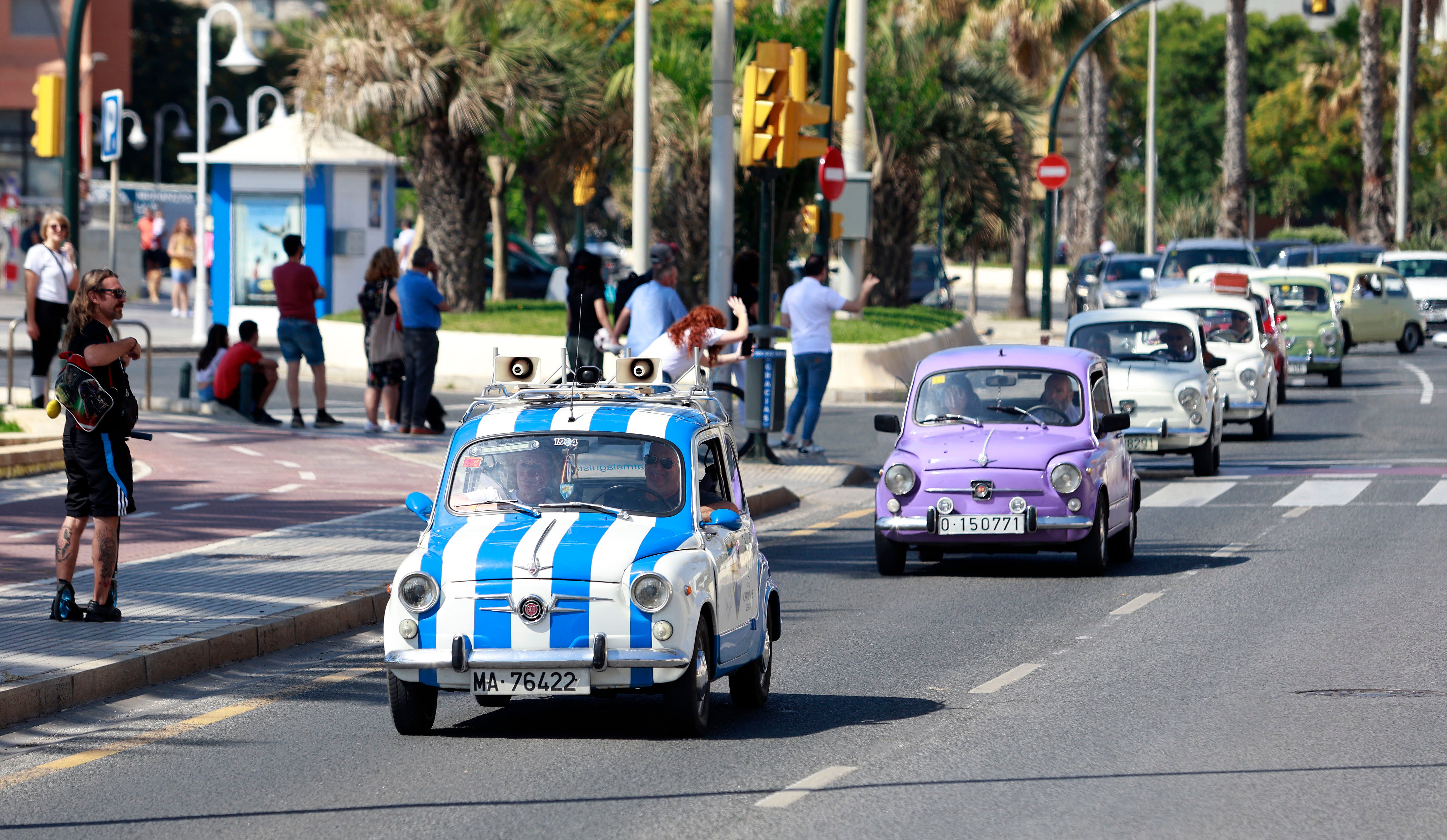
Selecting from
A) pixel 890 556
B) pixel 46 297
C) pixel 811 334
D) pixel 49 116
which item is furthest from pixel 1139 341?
pixel 49 116

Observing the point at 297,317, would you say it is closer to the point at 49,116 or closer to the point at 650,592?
the point at 49,116

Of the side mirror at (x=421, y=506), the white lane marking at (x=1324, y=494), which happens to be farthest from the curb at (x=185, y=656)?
the white lane marking at (x=1324, y=494)

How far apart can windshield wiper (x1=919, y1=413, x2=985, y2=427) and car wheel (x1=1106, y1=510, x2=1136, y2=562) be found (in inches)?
48.0

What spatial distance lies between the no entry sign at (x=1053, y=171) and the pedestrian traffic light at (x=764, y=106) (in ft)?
68.0

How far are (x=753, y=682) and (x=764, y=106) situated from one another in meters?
11.7

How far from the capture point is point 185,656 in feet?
32.4

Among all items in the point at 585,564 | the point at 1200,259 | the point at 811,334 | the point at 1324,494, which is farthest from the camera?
the point at 1200,259

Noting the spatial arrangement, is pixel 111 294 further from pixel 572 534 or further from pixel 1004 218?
pixel 1004 218

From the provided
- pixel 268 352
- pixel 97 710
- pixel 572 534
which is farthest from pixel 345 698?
pixel 268 352

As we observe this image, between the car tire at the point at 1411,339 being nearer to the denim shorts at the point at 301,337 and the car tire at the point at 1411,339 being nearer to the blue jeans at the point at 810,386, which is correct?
the blue jeans at the point at 810,386

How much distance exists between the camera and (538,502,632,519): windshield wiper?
8.52m

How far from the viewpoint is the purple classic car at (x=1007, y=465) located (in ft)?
44.1

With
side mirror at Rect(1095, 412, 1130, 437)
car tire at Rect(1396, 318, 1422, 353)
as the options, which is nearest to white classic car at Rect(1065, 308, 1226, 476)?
side mirror at Rect(1095, 412, 1130, 437)

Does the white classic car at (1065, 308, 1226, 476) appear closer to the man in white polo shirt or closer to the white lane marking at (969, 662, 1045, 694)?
the man in white polo shirt
